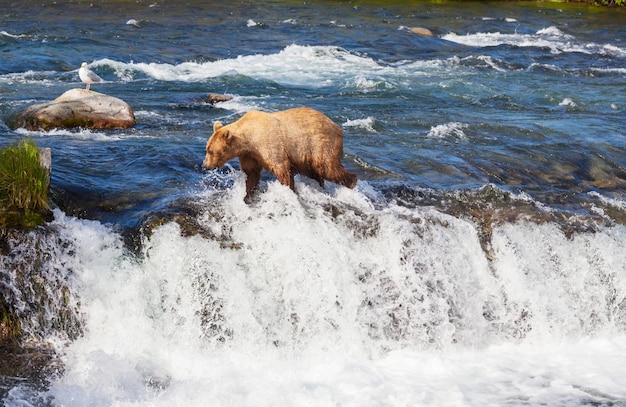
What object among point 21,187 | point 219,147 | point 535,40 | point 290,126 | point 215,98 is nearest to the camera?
point 21,187

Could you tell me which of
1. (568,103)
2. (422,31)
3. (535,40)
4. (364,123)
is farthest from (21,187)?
(535,40)

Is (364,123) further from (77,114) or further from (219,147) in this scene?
(219,147)

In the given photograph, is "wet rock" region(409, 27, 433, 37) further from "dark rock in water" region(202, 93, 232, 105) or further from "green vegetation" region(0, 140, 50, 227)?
"green vegetation" region(0, 140, 50, 227)

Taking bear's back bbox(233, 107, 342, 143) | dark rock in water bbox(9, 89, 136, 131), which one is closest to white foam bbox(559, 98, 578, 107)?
dark rock in water bbox(9, 89, 136, 131)

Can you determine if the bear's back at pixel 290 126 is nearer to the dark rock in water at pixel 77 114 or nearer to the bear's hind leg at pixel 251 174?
the bear's hind leg at pixel 251 174

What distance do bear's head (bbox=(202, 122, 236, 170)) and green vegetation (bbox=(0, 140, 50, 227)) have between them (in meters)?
1.68

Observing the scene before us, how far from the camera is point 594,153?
1395 cm

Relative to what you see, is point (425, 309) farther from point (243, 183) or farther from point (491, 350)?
point (243, 183)

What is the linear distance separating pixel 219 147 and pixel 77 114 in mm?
5175

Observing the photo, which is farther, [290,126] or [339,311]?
[290,126]

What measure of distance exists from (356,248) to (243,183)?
1.55 m

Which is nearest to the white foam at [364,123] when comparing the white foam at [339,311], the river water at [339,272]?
the river water at [339,272]

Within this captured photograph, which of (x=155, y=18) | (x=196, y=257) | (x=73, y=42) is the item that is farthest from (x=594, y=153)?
(x=155, y=18)

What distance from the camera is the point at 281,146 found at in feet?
29.5
